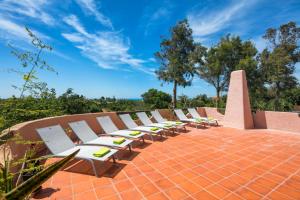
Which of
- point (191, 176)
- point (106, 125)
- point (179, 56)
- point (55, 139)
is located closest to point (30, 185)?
point (191, 176)

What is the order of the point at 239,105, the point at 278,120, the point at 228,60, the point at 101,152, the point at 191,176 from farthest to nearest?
1. the point at 228,60
2. the point at 239,105
3. the point at 278,120
4. the point at 101,152
5. the point at 191,176

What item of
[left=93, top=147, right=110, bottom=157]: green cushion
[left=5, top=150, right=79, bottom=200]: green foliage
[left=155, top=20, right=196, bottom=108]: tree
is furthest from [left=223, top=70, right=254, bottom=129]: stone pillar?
[left=5, top=150, right=79, bottom=200]: green foliage

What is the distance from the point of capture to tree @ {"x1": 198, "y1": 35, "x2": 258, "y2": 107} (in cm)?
1605

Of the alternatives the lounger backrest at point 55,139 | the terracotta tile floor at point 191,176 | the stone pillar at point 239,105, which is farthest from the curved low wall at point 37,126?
the stone pillar at point 239,105

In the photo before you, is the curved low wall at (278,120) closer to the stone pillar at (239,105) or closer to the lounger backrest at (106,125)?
the stone pillar at (239,105)

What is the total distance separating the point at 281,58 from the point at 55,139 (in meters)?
22.0

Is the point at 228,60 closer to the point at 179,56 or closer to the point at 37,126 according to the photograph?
the point at 179,56

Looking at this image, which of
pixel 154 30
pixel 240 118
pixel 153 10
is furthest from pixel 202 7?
pixel 154 30

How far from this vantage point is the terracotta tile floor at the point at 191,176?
10.1ft

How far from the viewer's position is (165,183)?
342cm

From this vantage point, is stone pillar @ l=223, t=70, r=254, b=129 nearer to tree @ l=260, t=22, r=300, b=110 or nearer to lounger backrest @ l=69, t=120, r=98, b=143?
lounger backrest @ l=69, t=120, r=98, b=143

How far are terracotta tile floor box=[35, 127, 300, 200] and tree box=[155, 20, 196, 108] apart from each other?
11.5m

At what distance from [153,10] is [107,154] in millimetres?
10363

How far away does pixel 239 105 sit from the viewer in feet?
30.0
